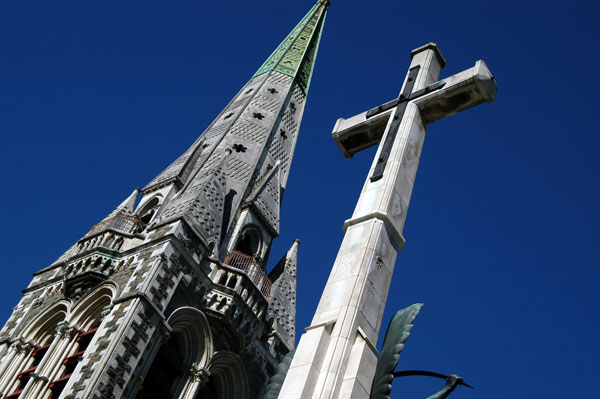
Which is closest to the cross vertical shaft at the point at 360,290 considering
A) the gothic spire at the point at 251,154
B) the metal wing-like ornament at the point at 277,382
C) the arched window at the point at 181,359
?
the metal wing-like ornament at the point at 277,382

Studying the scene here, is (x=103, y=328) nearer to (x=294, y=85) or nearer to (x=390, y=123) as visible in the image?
(x=390, y=123)

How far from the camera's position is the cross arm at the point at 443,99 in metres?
9.67

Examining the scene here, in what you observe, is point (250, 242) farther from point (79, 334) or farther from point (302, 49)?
point (302, 49)

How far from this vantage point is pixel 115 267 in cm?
2266

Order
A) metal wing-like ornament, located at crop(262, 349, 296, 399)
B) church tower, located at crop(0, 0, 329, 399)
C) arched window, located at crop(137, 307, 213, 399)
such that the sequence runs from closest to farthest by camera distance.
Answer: metal wing-like ornament, located at crop(262, 349, 296, 399) < church tower, located at crop(0, 0, 329, 399) < arched window, located at crop(137, 307, 213, 399)

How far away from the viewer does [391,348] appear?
7488 mm

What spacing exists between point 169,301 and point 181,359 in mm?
1779

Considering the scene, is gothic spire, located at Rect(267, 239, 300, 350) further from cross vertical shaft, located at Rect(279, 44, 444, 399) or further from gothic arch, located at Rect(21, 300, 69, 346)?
cross vertical shaft, located at Rect(279, 44, 444, 399)

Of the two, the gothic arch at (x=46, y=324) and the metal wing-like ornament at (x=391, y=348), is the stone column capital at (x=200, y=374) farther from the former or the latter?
the metal wing-like ornament at (x=391, y=348)

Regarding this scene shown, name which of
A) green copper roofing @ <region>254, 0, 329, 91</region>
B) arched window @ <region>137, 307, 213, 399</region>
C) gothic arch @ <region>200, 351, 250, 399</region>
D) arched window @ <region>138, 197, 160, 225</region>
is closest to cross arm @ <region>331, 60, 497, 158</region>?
arched window @ <region>137, 307, 213, 399</region>

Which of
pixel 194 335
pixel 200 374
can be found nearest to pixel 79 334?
pixel 194 335

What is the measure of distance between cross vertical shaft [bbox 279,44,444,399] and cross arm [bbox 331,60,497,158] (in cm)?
37

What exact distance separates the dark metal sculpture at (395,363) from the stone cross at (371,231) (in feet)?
0.30

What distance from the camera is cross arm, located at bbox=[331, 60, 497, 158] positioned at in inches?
381
